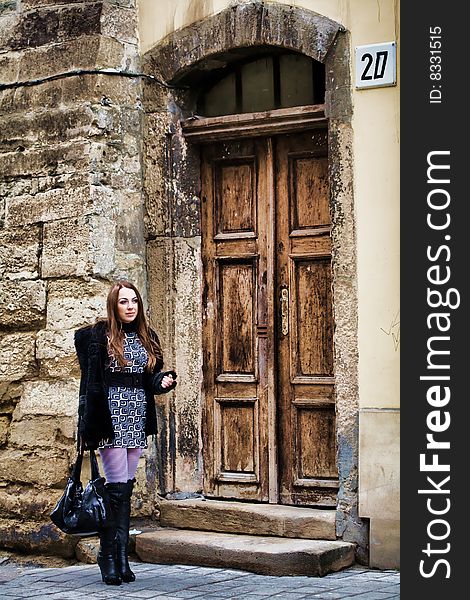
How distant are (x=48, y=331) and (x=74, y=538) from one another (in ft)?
4.24

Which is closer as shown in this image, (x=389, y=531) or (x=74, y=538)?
(x=389, y=531)

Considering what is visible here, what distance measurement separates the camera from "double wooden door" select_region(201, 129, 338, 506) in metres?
7.88

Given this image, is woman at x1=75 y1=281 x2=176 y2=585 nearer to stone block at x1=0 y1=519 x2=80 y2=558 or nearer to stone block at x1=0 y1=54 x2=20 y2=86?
stone block at x1=0 y1=519 x2=80 y2=558

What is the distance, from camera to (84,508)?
22.4 feet

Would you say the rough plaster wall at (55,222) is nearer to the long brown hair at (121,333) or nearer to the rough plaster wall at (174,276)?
the rough plaster wall at (174,276)

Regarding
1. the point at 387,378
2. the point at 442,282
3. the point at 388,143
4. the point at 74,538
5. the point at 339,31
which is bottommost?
the point at 74,538

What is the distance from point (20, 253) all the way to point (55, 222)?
1.13 ft

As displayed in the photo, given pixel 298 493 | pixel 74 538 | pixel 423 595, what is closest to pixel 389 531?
pixel 298 493

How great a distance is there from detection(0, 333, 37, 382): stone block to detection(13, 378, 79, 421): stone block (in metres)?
0.09

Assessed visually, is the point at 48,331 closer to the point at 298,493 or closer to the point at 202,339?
the point at 202,339

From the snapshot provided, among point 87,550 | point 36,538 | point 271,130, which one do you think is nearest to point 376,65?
point 271,130

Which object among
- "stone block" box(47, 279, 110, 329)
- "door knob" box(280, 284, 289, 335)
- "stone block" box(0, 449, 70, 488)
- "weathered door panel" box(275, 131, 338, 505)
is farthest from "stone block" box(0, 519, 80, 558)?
"door knob" box(280, 284, 289, 335)

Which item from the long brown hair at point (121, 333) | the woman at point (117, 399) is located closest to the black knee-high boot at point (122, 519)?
the woman at point (117, 399)

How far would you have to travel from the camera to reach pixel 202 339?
27.2ft
